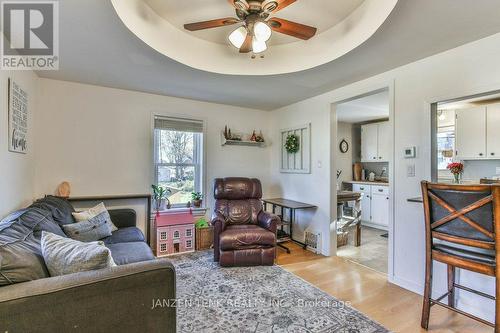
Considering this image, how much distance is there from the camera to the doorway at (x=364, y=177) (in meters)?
3.54

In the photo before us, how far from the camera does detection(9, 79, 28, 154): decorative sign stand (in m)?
2.25

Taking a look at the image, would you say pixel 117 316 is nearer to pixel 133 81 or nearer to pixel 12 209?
pixel 12 209

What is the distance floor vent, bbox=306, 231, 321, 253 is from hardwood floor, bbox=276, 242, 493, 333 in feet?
0.43

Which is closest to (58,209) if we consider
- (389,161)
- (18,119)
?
(18,119)

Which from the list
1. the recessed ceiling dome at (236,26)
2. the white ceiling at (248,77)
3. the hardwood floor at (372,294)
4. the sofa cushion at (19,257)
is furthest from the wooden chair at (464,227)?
the sofa cushion at (19,257)

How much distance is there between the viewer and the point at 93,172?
11.0ft

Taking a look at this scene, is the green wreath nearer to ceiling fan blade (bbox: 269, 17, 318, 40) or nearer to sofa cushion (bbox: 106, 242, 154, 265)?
ceiling fan blade (bbox: 269, 17, 318, 40)

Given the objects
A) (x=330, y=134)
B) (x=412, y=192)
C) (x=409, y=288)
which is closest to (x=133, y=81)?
(x=330, y=134)

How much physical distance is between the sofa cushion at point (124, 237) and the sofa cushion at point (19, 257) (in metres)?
1.05

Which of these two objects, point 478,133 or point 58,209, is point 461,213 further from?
point 58,209

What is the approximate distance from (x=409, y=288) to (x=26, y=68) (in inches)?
182

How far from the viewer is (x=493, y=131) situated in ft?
11.7
